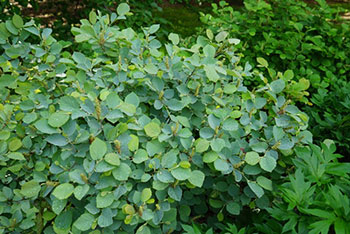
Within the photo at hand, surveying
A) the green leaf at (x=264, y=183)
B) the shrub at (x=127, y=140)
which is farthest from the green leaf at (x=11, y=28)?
the green leaf at (x=264, y=183)

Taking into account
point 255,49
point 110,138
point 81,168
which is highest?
point 110,138

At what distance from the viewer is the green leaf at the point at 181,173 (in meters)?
1.75

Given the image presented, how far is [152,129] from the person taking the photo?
6.08 feet

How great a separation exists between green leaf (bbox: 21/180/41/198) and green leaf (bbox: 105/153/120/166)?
41cm

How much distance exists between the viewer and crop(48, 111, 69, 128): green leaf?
5.72 ft

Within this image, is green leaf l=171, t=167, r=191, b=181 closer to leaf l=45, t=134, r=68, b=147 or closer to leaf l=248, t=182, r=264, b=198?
leaf l=248, t=182, r=264, b=198

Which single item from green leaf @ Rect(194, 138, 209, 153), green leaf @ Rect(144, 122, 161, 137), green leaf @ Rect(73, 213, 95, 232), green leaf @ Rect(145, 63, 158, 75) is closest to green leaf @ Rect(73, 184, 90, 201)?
green leaf @ Rect(73, 213, 95, 232)

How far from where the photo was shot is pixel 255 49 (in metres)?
3.98

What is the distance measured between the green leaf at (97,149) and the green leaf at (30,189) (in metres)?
0.36

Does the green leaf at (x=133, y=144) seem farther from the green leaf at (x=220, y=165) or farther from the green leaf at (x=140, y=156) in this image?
the green leaf at (x=220, y=165)

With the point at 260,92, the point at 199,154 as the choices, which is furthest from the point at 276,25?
the point at 199,154

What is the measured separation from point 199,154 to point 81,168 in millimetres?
578

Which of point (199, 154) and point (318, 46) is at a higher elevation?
point (199, 154)

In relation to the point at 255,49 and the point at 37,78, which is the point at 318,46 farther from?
the point at 37,78
